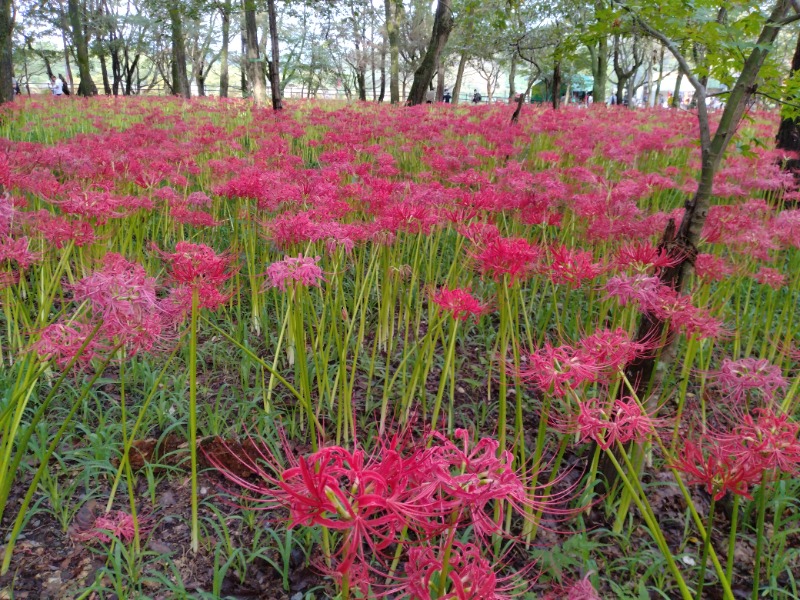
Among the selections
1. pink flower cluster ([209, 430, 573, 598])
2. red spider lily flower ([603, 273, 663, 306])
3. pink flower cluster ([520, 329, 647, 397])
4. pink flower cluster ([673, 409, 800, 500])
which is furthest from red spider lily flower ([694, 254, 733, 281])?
pink flower cluster ([209, 430, 573, 598])

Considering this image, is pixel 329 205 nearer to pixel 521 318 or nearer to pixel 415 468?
pixel 521 318

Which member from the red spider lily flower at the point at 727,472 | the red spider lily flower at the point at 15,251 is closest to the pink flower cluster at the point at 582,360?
the red spider lily flower at the point at 727,472

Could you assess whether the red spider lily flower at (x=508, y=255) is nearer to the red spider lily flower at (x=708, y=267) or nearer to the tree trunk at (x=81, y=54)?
the red spider lily flower at (x=708, y=267)

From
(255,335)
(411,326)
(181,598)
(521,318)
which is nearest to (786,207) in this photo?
(521,318)

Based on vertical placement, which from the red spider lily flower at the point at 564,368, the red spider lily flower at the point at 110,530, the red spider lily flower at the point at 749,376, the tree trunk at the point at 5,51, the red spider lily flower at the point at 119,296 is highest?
the tree trunk at the point at 5,51

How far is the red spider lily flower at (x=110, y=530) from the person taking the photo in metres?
2.19

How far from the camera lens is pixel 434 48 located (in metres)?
14.1

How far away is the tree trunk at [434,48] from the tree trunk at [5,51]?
344 inches

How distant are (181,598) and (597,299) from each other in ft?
11.2

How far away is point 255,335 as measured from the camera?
4066mm

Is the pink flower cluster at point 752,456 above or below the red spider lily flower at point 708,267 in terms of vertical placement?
below

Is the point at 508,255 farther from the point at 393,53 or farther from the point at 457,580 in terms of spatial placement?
the point at 393,53

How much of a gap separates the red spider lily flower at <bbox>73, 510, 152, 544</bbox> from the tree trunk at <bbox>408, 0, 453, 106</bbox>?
13730mm

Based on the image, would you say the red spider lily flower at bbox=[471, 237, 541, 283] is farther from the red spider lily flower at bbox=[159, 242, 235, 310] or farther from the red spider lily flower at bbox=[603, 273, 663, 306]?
the red spider lily flower at bbox=[159, 242, 235, 310]
